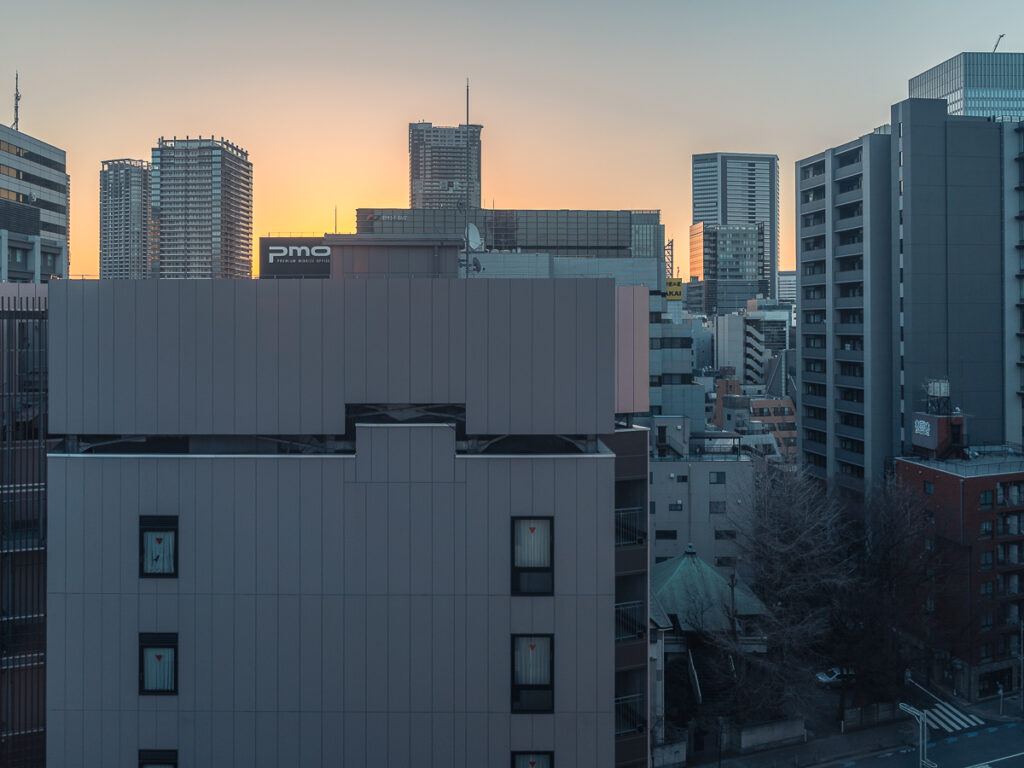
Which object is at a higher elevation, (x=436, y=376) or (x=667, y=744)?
(x=436, y=376)

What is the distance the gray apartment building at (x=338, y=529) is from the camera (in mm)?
9164

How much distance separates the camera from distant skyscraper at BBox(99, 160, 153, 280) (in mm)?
166000

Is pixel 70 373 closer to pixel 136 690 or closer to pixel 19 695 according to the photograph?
pixel 136 690

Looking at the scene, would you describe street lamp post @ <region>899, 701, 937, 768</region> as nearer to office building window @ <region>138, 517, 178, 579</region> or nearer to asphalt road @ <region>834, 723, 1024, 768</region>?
asphalt road @ <region>834, 723, 1024, 768</region>

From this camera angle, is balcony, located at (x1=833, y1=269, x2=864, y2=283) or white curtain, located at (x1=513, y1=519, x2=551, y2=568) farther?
balcony, located at (x1=833, y1=269, x2=864, y2=283)

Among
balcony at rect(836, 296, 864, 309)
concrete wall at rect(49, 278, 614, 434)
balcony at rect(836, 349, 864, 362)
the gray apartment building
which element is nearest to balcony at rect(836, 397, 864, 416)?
balcony at rect(836, 349, 864, 362)

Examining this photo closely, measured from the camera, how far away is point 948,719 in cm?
3059

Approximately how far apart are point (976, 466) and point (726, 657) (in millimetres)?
14256

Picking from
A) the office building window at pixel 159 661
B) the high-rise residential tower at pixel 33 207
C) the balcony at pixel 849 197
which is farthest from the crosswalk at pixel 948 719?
the high-rise residential tower at pixel 33 207

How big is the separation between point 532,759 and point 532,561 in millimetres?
2263

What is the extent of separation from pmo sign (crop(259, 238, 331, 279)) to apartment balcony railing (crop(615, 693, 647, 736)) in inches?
Result: 1231

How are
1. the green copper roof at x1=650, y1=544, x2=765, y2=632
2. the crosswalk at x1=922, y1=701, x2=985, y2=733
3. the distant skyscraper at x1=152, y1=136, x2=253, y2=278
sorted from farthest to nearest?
the distant skyscraper at x1=152, y1=136, x2=253, y2=278
the crosswalk at x1=922, y1=701, x2=985, y2=733
the green copper roof at x1=650, y1=544, x2=765, y2=632

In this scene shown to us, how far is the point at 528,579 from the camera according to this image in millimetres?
9258

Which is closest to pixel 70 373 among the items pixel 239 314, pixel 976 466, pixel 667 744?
pixel 239 314
